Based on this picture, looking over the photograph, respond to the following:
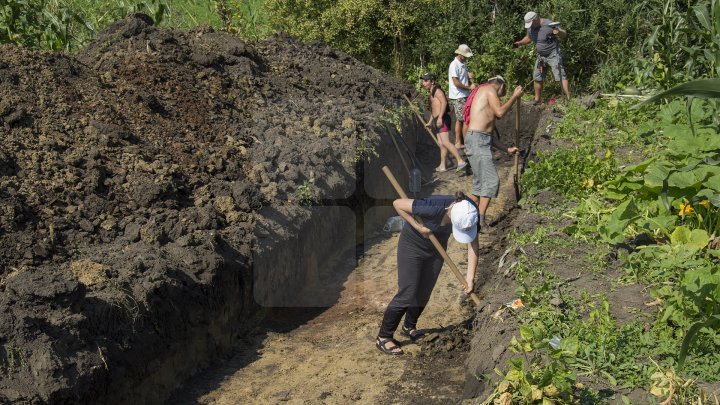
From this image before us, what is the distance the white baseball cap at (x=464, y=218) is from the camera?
822 cm

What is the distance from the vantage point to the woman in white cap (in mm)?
8305

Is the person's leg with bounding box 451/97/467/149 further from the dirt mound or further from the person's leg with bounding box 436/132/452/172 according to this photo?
the dirt mound

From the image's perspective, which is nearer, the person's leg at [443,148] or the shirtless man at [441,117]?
the shirtless man at [441,117]

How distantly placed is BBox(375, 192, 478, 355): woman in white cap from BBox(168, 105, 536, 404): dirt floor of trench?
314 millimetres

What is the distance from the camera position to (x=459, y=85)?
14.9 meters

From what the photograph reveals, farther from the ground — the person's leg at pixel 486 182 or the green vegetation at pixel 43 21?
the green vegetation at pixel 43 21

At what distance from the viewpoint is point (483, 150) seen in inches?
457

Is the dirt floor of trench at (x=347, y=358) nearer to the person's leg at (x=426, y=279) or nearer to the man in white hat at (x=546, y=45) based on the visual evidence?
the person's leg at (x=426, y=279)

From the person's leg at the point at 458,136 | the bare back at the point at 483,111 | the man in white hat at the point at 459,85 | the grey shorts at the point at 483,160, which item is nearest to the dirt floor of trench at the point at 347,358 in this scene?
the grey shorts at the point at 483,160

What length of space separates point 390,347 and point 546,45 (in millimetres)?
8598

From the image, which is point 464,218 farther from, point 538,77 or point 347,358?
point 538,77

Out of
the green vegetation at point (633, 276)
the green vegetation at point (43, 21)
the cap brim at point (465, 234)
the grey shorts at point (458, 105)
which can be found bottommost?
the green vegetation at point (633, 276)

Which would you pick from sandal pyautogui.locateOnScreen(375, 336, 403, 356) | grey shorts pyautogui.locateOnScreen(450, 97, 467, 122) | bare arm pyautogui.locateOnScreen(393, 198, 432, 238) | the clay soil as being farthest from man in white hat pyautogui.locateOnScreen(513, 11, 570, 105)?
sandal pyautogui.locateOnScreen(375, 336, 403, 356)

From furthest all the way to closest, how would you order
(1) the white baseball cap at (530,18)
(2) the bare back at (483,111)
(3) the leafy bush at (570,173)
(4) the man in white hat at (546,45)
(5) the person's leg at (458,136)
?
(4) the man in white hat at (546,45) < (1) the white baseball cap at (530,18) < (5) the person's leg at (458,136) < (2) the bare back at (483,111) < (3) the leafy bush at (570,173)
